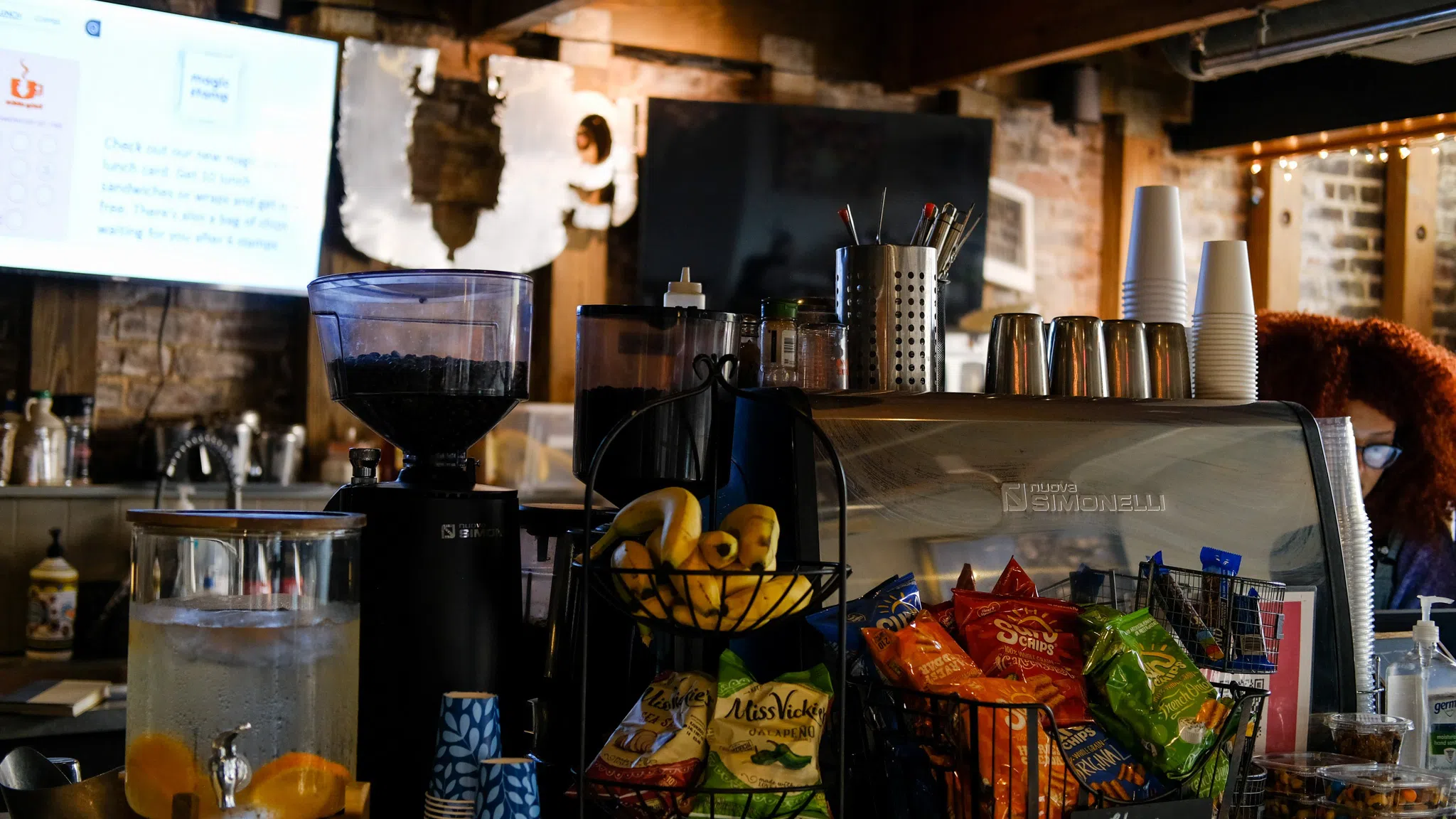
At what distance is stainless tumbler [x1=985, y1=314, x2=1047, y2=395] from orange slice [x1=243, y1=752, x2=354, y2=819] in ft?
2.59

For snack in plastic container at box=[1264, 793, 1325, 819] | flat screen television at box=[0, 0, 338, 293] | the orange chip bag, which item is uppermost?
flat screen television at box=[0, 0, 338, 293]

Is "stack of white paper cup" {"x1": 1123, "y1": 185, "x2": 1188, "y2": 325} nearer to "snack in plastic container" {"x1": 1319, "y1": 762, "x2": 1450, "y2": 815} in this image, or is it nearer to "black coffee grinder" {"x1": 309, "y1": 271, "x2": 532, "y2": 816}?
"snack in plastic container" {"x1": 1319, "y1": 762, "x2": 1450, "y2": 815}

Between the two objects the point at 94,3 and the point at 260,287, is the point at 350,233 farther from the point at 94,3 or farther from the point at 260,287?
the point at 94,3

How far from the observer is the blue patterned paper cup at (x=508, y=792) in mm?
876

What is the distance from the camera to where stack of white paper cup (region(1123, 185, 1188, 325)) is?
154 cm

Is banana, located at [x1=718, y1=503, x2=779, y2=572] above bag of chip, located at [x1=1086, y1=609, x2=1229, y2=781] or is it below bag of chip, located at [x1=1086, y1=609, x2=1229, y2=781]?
above

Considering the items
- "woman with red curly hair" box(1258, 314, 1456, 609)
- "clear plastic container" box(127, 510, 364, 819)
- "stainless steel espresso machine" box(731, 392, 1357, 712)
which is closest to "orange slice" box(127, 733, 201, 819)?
"clear plastic container" box(127, 510, 364, 819)

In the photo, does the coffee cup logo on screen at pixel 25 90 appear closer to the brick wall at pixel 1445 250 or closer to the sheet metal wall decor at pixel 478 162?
the sheet metal wall decor at pixel 478 162

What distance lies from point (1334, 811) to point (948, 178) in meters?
3.19

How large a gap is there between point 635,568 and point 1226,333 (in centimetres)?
93

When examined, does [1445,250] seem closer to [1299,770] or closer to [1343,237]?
[1343,237]

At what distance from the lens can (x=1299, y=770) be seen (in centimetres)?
116

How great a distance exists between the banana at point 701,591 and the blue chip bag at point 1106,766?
0.28 meters

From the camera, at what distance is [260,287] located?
10.6 ft
